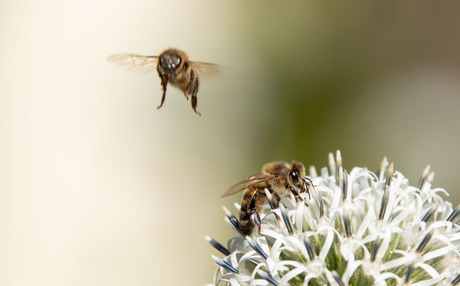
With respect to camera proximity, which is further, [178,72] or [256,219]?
[178,72]

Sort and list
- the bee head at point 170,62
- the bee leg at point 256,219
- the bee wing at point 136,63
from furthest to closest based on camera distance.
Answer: the bee wing at point 136,63, the bee head at point 170,62, the bee leg at point 256,219

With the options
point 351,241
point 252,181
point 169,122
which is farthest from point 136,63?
point 169,122

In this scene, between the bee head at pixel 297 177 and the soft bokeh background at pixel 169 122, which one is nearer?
the bee head at pixel 297 177

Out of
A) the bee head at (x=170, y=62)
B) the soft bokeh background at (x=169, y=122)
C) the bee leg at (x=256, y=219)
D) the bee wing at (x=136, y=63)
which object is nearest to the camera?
the bee leg at (x=256, y=219)

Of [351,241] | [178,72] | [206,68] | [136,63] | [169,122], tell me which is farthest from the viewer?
[169,122]

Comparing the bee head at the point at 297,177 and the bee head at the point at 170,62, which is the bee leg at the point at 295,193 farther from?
the bee head at the point at 170,62

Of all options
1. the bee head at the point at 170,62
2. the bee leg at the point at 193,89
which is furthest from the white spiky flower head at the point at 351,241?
the bee head at the point at 170,62

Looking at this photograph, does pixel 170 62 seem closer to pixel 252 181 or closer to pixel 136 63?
pixel 136 63
